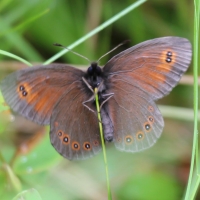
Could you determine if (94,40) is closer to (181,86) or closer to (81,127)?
(181,86)

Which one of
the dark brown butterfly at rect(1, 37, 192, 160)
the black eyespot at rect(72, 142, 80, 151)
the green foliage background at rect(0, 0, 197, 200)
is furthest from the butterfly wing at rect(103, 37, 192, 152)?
the green foliage background at rect(0, 0, 197, 200)

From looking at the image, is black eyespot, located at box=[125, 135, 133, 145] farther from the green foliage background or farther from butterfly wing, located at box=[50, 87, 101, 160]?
the green foliage background

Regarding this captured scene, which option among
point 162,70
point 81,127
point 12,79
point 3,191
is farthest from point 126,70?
point 3,191

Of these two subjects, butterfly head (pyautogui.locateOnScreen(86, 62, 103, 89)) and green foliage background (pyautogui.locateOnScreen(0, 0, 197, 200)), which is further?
green foliage background (pyautogui.locateOnScreen(0, 0, 197, 200))

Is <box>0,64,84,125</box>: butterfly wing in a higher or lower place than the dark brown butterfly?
higher

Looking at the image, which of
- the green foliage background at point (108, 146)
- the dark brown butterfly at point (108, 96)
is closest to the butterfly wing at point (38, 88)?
the dark brown butterfly at point (108, 96)

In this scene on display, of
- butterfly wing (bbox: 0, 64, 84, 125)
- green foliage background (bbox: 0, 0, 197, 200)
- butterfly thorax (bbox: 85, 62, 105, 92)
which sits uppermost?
butterfly wing (bbox: 0, 64, 84, 125)
